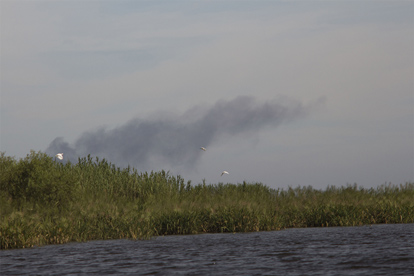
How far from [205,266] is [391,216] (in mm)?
19027

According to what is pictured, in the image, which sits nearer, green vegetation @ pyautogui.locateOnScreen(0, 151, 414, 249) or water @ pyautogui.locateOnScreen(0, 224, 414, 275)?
water @ pyautogui.locateOnScreen(0, 224, 414, 275)

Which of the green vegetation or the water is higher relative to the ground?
the green vegetation

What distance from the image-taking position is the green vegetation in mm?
24906

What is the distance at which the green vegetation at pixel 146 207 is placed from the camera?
24906mm

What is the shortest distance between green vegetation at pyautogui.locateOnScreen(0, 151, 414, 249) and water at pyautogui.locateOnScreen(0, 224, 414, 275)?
46.7 inches

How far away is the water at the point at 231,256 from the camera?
55.4ft

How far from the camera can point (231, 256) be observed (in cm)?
1988

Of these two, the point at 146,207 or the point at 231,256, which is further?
the point at 146,207

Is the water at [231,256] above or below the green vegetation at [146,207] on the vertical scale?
below

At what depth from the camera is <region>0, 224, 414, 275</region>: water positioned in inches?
664

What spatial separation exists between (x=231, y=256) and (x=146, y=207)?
37.1ft

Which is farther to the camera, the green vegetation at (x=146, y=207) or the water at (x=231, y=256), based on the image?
the green vegetation at (x=146, y=207)

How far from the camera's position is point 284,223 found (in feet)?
101

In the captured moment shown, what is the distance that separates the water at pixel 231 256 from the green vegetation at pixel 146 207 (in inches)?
46.7
